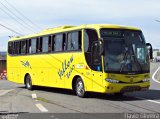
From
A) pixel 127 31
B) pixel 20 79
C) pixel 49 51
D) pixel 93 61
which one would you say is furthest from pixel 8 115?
pixel 20 79

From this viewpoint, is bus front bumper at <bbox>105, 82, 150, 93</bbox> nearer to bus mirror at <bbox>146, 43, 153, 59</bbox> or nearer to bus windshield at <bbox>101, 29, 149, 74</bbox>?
bus windshield at <bbox>101, 29, 149, 74</bbox>

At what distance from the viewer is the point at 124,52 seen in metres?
17.4

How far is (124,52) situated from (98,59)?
43.0 inches

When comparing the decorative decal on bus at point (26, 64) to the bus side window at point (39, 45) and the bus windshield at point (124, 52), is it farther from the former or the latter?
the bus windshield at point (124, 52)

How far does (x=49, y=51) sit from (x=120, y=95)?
471cm

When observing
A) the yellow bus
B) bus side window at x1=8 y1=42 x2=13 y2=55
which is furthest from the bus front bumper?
bus side window at x1=8 y1=42 x2=13 y2=55

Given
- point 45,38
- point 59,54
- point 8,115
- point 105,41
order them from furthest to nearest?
point 45,38 → point 59,54 → point 105,41 → point 8,115

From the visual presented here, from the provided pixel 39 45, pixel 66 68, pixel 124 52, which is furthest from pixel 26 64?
pixel 124 52

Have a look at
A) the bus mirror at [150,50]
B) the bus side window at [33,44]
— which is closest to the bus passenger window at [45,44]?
the bus side window at [33,44]

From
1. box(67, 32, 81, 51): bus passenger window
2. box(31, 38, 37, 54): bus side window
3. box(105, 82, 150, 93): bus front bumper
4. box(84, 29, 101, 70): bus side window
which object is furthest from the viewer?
box(31, 38, 37, 54): bus side window

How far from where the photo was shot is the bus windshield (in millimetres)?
17094

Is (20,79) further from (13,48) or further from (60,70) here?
(60,70)

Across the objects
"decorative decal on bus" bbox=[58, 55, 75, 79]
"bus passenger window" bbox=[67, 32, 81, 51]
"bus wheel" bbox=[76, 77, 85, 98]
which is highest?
"bus passenger window" bbox=[67, 32, 81, 51]

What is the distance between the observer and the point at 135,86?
17250mm
